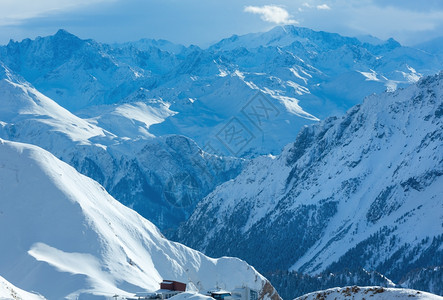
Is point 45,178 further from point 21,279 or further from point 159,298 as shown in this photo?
point 159,298

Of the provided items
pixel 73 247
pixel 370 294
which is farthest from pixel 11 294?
pixel 370 294

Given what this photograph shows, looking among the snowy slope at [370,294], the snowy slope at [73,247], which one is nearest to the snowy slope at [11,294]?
the snowy slope at [73,247]

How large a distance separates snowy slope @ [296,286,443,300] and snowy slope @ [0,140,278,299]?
94.4 m

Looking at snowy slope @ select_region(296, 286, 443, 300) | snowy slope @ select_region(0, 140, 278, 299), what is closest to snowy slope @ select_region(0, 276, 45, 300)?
snowy slope @ select_region(0, 140, 278, 299)

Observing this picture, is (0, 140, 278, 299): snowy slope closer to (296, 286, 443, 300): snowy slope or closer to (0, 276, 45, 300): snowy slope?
(0, 276, 45, 300): snowy slope

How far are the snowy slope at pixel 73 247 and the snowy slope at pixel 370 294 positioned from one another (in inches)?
3718

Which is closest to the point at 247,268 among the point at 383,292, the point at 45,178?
the point at 45,178

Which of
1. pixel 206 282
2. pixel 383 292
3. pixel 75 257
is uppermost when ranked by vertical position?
pixel 383 292

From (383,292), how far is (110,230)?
5117 inches

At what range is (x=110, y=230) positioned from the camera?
602 ft

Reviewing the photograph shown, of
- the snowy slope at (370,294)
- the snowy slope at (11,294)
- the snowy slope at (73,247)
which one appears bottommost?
the snowy slope at (73,247)

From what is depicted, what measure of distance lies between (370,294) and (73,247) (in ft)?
390

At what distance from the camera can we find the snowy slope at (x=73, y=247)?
156750 millimetres

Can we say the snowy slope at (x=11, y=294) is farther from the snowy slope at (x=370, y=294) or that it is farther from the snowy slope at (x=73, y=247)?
the snowy slope at (x=370, y=294)
